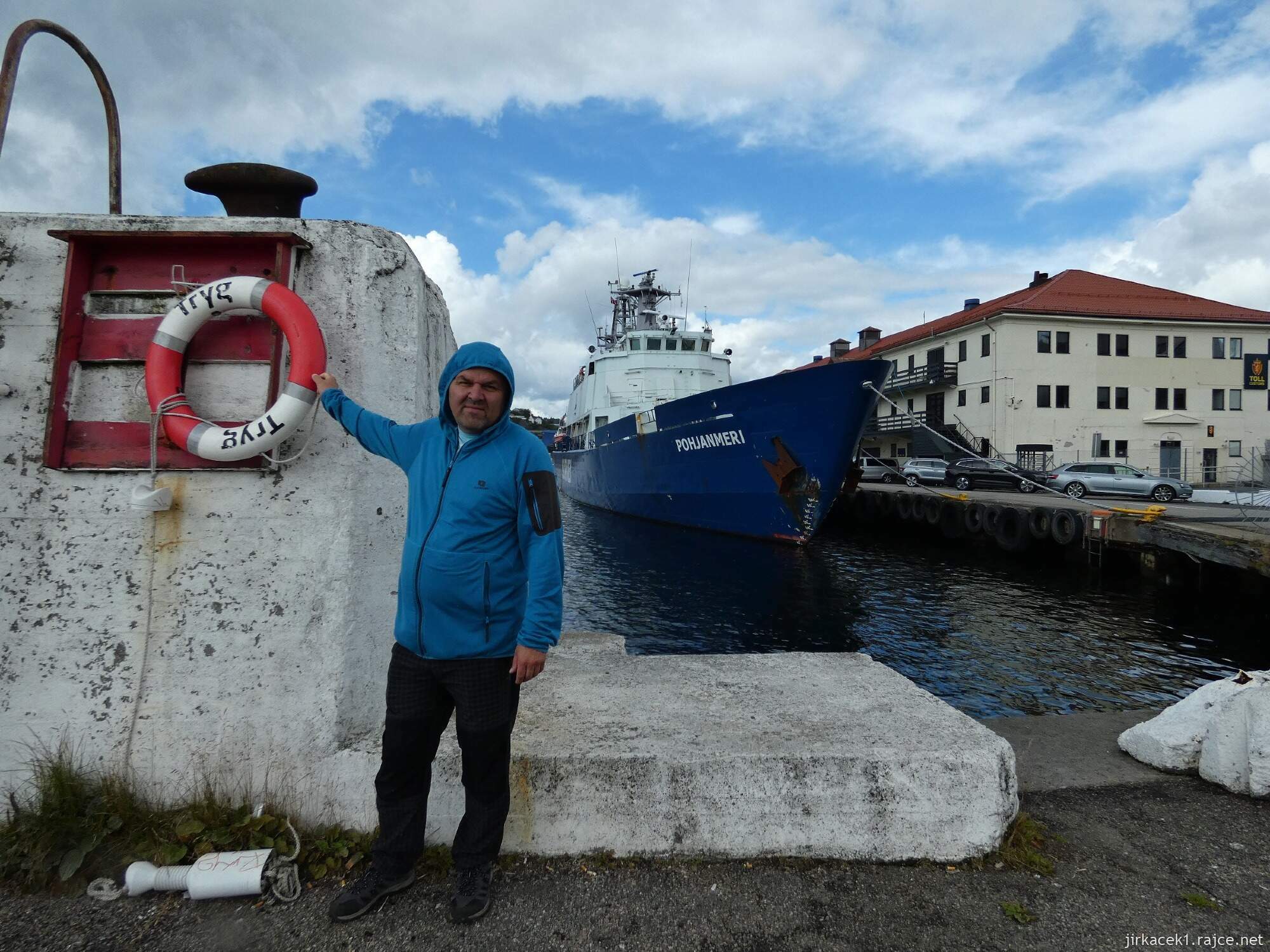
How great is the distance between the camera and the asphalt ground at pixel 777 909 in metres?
1.68

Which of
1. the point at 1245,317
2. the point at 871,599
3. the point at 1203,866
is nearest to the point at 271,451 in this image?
the point at 1203,866

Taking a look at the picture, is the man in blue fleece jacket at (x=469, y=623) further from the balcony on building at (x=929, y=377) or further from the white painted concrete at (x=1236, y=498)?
the balcony on building at (x=929, y=377)

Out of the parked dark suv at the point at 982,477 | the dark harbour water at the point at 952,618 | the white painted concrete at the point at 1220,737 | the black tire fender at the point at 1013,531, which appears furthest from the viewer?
the parked dark suv at the point at 982,477

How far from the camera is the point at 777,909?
5.90 ft

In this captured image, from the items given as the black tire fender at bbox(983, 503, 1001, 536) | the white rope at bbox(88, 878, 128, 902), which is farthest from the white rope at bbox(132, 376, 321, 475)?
the black tire fender at bbox(983, 503, 1001, 536)

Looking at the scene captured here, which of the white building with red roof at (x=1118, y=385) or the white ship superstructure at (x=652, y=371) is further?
the white building with red roof at (x=1118, y=385)

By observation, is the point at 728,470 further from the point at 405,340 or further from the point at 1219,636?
the point at 405,340

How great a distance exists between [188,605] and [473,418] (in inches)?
43.8

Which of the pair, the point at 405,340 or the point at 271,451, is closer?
the point at 271,451

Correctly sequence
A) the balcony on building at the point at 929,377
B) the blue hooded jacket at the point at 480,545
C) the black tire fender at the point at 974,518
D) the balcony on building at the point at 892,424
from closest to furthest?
the blue hooded jacket at the point at 480,545, the black tire fender at the point at 974,518, the balcony on building at the point at 929,377, the balcony on building at the point at 892,424

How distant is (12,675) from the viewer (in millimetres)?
2027

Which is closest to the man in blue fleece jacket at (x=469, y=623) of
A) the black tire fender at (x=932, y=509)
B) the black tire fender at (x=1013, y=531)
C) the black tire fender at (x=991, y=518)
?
the black tire fender at (x=1013, y=531)

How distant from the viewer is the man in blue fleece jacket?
5.85 ft

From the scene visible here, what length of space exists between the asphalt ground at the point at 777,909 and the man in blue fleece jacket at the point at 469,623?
0.10m
